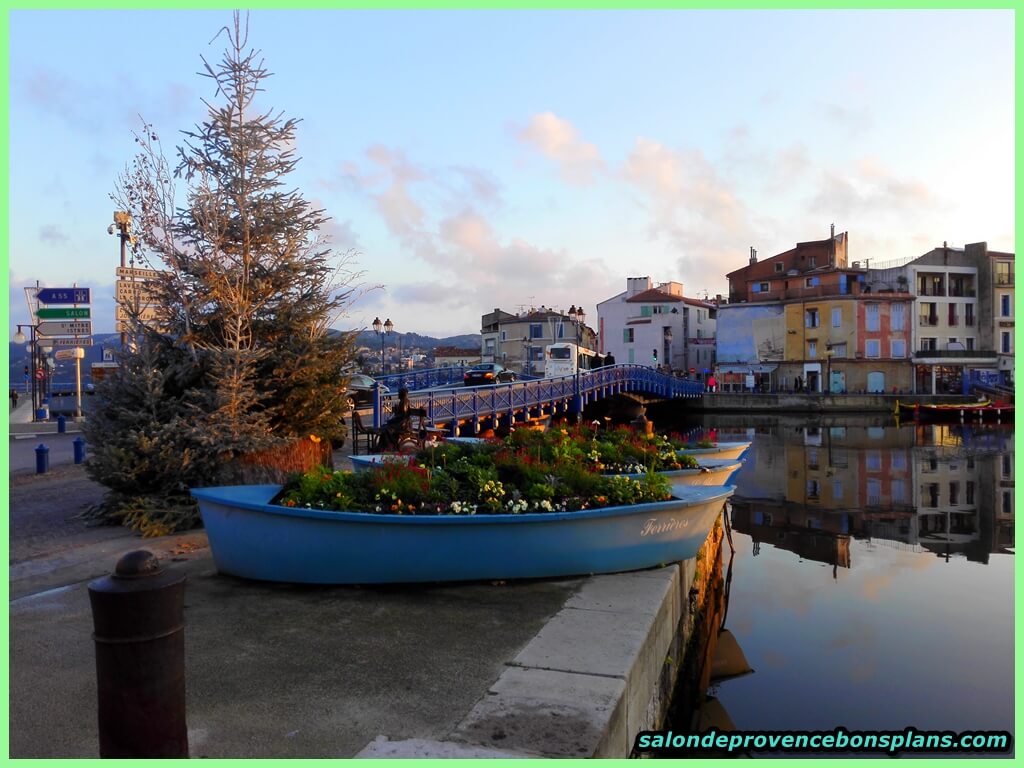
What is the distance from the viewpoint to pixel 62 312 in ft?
104

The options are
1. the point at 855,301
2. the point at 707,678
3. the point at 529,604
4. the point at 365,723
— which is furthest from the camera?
the point at 855,301

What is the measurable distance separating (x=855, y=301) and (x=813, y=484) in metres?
46.1

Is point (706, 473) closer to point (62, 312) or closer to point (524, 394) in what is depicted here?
point (524, 394)

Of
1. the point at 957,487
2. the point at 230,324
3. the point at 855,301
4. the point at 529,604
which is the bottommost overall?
the point at 957,487

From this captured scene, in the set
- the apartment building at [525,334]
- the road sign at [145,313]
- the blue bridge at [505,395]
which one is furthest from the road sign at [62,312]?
the apartment building at [525,334]

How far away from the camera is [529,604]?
6.77 m

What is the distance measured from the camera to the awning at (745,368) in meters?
71.2

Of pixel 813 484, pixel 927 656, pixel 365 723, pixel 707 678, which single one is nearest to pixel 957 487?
pixel 813 484

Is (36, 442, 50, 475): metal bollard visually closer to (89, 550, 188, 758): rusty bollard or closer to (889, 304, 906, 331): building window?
(89, 550, 188, 758): rusty bollard

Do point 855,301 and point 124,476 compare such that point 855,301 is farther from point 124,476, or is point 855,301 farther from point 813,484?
point 124,476

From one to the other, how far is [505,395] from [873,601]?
1708 centimetres

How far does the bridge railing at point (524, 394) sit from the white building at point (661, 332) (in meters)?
29.3

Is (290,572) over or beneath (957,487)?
over

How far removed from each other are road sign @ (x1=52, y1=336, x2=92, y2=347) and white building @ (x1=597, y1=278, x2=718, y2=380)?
54.1 metres
